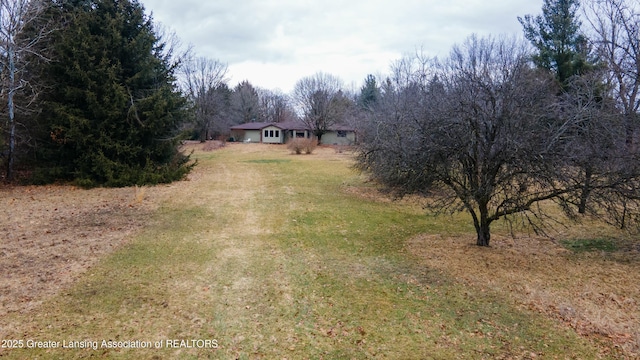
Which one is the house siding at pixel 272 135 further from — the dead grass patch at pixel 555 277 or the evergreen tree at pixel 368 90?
the dead grass patch at pixel 555 277

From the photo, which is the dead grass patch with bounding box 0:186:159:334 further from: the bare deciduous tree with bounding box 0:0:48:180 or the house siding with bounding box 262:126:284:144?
the house siding with bounding box 262:126:284:144

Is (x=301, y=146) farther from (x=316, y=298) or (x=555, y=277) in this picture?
(x=316, y=298)

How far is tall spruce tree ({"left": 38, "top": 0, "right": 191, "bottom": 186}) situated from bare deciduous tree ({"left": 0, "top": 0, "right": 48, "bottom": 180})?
2.91 ft

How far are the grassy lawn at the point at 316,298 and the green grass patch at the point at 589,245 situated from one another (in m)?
0.40

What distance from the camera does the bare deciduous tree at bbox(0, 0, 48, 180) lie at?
13.6 metres

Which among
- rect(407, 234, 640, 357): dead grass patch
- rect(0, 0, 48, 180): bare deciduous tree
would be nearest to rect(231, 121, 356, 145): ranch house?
rect(0, 0, 48, 180): bare deciduous tree

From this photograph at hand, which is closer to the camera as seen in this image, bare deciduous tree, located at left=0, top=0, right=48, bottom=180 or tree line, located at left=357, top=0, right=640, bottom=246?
tree line, located at left=357, top=0, right=640, bottom=246

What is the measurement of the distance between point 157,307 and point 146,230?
4.53 metres

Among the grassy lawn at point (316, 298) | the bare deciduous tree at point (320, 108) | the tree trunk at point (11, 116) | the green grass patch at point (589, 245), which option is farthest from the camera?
the bare deciduous tree at point (320, 108)

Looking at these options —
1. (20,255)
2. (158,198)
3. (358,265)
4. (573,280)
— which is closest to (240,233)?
(358,265)

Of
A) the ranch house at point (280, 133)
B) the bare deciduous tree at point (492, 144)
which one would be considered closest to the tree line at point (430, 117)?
the bare deciduous tree at point (492, 144)

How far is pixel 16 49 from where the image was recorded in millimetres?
13992

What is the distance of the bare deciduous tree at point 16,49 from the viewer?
44.5 feet

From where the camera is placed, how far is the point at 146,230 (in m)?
9.25
